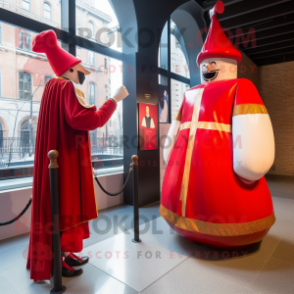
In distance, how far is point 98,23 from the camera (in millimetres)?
3811

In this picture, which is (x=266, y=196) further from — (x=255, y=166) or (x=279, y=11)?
(x=279, y=11)

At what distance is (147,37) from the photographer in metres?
3.90

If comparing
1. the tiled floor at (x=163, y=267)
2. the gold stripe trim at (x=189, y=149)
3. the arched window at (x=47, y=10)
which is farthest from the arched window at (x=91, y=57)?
the tiled floor at (x=163, y=267)

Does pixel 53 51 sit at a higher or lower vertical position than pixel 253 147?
higher

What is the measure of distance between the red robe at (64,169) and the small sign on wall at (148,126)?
1936mm

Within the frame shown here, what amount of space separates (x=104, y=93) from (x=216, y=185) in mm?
2630

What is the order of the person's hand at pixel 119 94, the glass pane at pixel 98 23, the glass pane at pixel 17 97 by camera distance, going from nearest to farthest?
the person's hand at pixel 119 94 < the glass pane at pixel 17 97 < the glass pane at pixel 98 23

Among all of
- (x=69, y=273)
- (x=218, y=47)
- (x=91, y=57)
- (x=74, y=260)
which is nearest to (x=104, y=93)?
(x=91, y=57)

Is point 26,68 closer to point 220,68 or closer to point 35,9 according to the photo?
point 35,9

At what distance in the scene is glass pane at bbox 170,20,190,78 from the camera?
18.1 feet

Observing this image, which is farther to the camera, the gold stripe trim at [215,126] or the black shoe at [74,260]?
the gold stripe trim at [215,126]

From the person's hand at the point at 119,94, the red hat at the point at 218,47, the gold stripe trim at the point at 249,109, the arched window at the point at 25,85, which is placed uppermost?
the red hat at the point at 218,47

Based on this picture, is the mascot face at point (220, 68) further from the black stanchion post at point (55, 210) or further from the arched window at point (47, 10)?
the arched window at point (47, 10)

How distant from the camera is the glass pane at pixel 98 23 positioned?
3.54 metres
